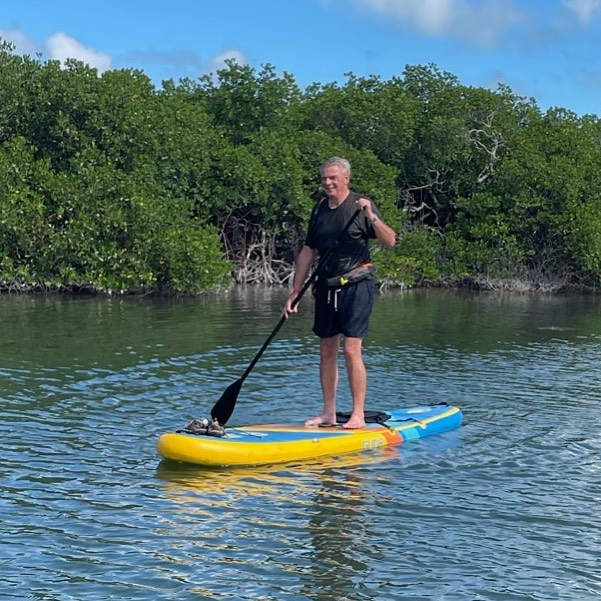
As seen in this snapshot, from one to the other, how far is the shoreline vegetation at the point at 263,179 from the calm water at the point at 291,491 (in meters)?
10.2

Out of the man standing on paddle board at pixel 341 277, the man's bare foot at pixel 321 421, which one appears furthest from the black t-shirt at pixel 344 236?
the man's bare foot at pixel 321 421

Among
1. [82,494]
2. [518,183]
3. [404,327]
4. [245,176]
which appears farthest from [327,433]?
[518,183]

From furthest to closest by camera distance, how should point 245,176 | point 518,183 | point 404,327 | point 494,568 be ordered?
point 518,183 → point 245,176 → point 404,327 → point 494,568

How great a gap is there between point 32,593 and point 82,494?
172 cm

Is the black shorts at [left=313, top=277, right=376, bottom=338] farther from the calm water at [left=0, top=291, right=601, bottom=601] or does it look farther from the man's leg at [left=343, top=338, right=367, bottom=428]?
the calm water at [left=0, top=291, right=601, bottom=601]

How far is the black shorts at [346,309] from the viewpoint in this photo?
8.43 meters

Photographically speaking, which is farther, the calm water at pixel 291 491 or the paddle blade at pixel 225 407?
the paddle blade at pixel 225 407

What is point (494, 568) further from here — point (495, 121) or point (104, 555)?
point (495, 121)

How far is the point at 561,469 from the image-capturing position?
312 inches

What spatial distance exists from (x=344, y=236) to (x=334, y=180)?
48 cm

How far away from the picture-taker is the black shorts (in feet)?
27.7

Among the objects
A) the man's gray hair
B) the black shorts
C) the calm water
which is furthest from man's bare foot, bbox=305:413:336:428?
the man's gray hair

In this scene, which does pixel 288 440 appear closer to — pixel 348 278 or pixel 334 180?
pixel 348 278

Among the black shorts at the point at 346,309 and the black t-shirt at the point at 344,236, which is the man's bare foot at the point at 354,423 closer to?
the black shorts at the point at 346,309
